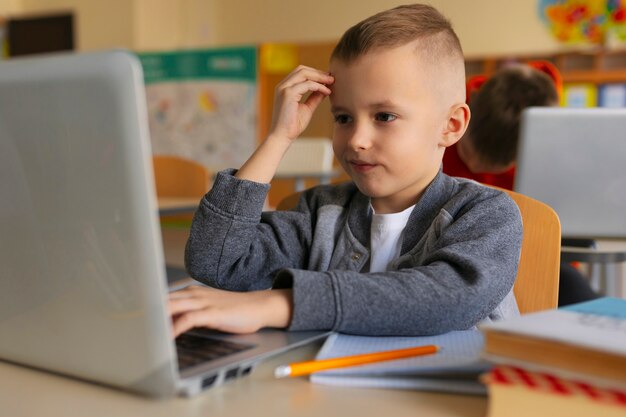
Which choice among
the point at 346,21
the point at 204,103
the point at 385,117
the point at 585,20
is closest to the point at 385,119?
the point at 385,117

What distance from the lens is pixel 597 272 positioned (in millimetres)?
2799

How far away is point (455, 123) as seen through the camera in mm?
1062

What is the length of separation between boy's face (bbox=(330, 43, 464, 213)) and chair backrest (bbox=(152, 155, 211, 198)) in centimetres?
194

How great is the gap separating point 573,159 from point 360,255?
883mm

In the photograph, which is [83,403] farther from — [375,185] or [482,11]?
[482,11]

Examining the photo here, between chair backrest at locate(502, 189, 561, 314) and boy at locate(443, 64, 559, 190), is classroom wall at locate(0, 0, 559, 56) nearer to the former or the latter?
boy at locate(443, 64, 559, 190)

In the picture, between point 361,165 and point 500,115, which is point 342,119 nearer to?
point 361,165

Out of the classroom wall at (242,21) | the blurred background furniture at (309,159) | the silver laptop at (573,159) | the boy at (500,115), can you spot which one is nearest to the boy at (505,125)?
the boy at (500,115)

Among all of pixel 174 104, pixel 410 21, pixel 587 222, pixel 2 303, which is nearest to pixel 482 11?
pixel 174 104

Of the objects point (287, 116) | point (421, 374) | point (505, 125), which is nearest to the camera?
point (421, 374)

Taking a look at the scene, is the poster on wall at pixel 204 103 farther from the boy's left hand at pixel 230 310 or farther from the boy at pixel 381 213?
the boy's left hand at pixel 230 310

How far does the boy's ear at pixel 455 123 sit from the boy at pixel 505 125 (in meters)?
1.04

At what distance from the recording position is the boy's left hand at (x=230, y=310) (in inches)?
26.0

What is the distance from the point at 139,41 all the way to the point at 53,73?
6.10 metres
